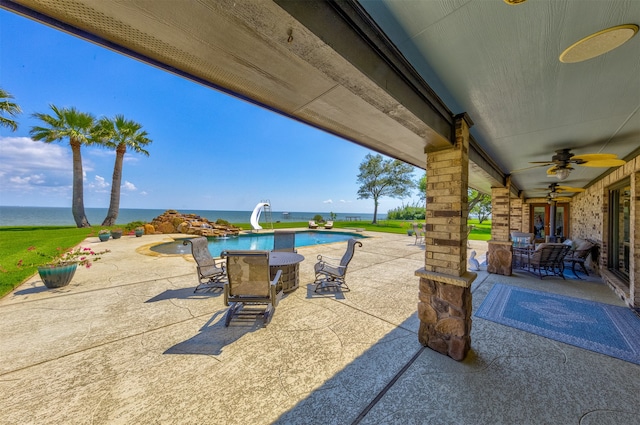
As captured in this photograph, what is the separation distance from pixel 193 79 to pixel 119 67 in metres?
8.55

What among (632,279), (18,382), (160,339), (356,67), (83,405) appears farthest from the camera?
(632,279)

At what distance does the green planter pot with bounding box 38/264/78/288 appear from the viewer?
164 inches

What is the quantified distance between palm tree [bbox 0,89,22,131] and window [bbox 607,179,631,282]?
20.2 m

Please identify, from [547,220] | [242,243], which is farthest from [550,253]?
[242,243]

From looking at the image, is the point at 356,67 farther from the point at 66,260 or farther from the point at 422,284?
the point at 66,260

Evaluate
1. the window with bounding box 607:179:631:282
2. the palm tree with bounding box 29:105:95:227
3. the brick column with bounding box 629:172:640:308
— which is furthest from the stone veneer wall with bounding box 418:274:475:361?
the palm tree with bounding box 29:105:95:227

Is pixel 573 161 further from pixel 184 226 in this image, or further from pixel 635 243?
pixel 184 226

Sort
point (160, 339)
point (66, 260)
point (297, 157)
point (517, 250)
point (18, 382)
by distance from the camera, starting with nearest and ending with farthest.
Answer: point (18, 382) < point (160, 339) < point (66, 260) < point (517, 250) < point (297, 157)

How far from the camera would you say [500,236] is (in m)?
6.33

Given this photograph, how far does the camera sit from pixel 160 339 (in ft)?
9.11

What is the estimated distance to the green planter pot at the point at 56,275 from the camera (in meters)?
4.17

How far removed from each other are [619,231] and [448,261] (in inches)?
252

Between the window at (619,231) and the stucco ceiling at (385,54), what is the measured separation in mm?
4457

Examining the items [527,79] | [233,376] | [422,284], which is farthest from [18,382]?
[527,79]
